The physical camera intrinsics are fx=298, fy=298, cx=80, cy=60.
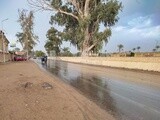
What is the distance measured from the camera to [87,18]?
6047 cm

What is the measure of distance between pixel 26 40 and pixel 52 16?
4210cm

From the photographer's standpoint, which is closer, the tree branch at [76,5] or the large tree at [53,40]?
the tree branch at [76,5]

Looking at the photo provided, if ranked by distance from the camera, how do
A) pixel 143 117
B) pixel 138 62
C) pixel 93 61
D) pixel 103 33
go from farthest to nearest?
pixel 103 33 → pixel 93 61 → pixel 138 62 → pixel 143 117

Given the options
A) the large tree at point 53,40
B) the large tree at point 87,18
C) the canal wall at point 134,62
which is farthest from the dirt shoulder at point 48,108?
the large tree at point 53,40

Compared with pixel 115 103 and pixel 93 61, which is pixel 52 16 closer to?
pixel 93 61

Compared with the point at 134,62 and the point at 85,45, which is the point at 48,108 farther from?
the point at 85,45

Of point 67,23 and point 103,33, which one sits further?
point 67,23

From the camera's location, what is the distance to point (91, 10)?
2530 inches

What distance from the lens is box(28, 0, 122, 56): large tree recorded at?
2422 inches

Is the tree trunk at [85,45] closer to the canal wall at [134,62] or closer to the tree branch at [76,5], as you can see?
the tree branch at [76,5]

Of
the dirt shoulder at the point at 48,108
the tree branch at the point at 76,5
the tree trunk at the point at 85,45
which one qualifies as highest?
the tree branch at the point at 76,5

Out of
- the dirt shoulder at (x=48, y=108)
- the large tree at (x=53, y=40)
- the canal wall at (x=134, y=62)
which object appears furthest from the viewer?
the large tree at (x=53, y=40)

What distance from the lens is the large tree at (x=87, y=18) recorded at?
61531 mm

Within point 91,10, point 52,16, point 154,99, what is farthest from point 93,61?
point 154,99
